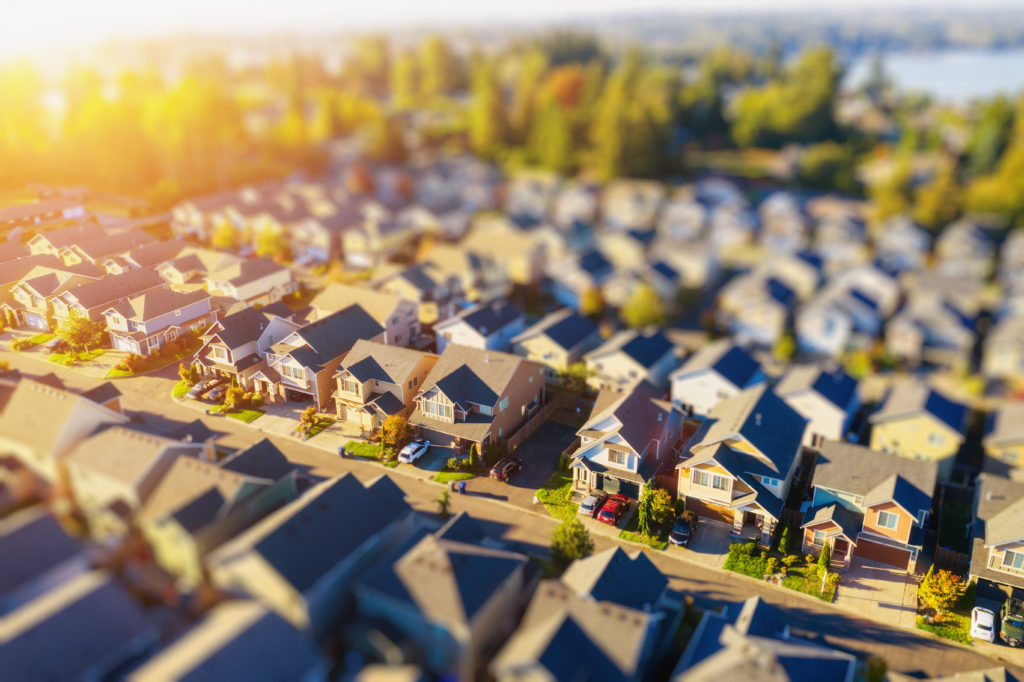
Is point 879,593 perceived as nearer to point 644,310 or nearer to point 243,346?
point 644,310

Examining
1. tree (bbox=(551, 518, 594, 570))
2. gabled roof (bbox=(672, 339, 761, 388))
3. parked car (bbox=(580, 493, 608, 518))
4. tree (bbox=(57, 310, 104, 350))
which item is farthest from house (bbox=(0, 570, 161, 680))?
gabled roof (bbox=(672, 339, 761, 388))

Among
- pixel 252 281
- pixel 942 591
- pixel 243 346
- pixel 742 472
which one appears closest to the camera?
pixel 942 591

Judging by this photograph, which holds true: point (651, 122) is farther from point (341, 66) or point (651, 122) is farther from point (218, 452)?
point (341, 66)

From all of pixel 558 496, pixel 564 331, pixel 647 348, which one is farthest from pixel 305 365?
pixel 647 348

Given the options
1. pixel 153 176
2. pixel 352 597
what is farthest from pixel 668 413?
pixel 153 176

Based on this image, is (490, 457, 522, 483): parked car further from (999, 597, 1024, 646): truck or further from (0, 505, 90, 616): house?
(999, 597, 1024, 646): truck

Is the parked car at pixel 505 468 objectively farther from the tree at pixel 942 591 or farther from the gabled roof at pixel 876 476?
the tree at pixel 942 591

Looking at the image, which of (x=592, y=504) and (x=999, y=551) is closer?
(x=999, y=551)
